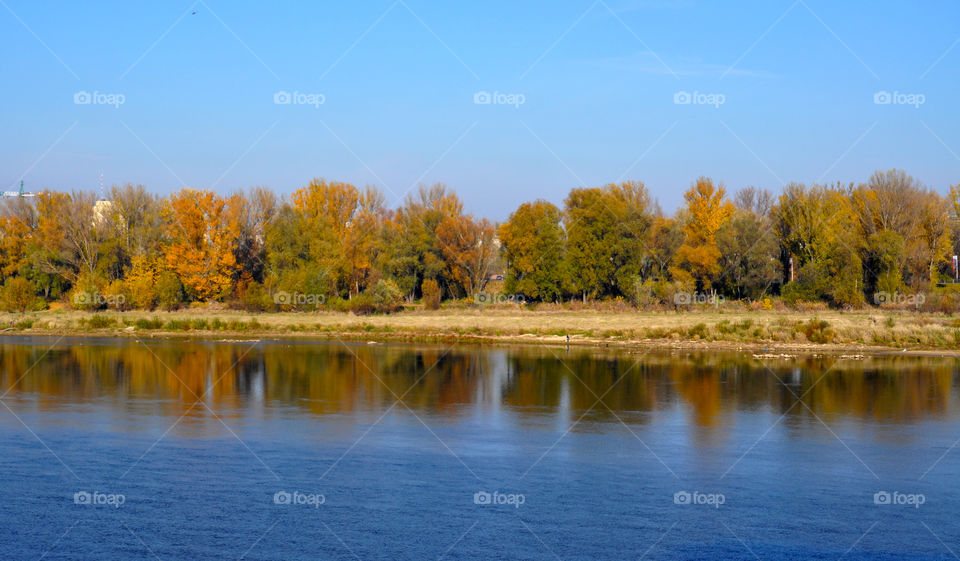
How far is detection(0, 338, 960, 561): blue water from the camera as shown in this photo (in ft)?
36.3

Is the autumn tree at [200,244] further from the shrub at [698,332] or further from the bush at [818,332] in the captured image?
the bush at [818,332]

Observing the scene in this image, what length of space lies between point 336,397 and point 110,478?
8.95m

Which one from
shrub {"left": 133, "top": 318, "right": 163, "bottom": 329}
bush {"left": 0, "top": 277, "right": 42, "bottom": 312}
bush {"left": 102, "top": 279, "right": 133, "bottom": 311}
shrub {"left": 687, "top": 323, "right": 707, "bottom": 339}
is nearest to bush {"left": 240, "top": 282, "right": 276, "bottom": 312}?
bush {"left": 102, "top": 279, "right": 133, "bottom": 311}

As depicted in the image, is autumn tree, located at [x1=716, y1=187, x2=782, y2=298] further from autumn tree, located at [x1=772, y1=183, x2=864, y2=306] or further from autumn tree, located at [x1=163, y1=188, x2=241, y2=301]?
autumn tree, located at [x1=163, y1=188, x2=241, y2=301]

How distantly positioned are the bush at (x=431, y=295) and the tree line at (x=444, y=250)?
0.37 ft

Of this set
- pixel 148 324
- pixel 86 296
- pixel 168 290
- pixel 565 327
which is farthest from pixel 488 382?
pixel 86 296

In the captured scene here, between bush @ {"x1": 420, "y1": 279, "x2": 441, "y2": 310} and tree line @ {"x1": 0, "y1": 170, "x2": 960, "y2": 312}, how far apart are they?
11 centimetres

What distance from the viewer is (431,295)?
59.1 metres

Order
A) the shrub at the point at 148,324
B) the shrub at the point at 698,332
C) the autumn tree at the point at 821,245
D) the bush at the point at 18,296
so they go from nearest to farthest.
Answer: the shrub at the point at 698,332 → the shrub at the point at 148,324 → the autumn tree at the point at 821,245 → the bush at the point at 18,296

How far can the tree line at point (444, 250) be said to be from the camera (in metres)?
54.2

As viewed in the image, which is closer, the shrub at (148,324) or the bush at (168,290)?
the shrub at (148,324)

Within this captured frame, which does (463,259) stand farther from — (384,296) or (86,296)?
(86,296)

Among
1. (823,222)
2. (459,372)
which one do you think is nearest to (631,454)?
(459,372)

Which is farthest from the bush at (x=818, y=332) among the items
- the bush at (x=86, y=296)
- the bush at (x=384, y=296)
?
the bush at (x=86, y=296)
